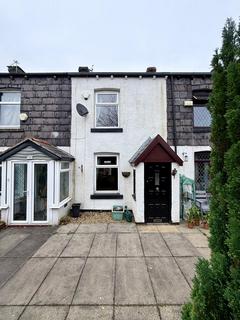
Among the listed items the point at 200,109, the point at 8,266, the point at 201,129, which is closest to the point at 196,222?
the point at 201,129

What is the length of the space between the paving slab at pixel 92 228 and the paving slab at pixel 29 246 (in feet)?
3.77

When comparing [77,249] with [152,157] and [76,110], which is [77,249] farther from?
[76,110]

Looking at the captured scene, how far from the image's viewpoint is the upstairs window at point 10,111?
10289mm

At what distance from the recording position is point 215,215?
7.01ft

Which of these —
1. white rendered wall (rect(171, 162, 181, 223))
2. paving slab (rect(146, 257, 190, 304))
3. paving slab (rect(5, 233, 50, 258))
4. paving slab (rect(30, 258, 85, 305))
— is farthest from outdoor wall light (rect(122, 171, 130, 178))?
paving slab (rect(30, 258, 85, 305))

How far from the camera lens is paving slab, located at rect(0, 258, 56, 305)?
3.56 metres

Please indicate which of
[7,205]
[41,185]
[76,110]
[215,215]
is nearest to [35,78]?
[76,110]

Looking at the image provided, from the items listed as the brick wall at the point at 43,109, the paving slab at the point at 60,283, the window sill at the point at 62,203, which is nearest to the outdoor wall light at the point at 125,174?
the window sill at the point at 62,203

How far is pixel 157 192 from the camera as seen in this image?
8.52m

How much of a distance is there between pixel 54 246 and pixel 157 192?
13.9ft

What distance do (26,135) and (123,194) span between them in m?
5.13

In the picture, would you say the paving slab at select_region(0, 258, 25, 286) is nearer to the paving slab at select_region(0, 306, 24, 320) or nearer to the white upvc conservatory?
the paving slab at select_region(0, 306, 24, 320)

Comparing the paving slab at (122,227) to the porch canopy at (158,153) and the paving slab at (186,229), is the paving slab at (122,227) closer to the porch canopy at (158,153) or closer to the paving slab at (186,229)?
the paving slab at (186,229)

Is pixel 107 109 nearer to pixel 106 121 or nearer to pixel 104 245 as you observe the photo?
pixel 106 121
